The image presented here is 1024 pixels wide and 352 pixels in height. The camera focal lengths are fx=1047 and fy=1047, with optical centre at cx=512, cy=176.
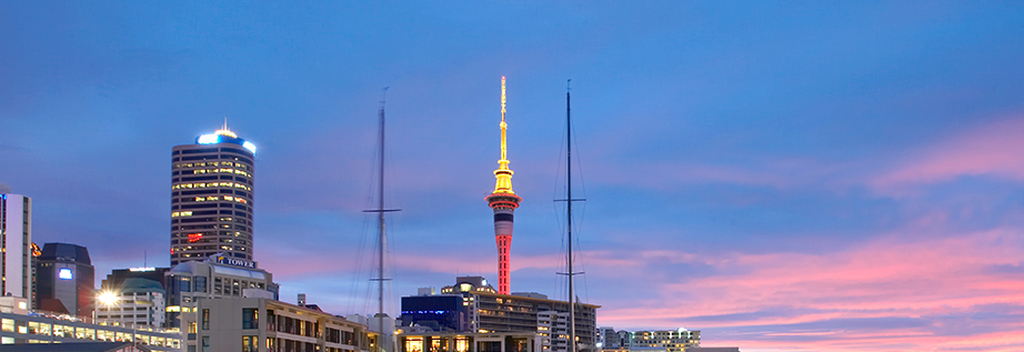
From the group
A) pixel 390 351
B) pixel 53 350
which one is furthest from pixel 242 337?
pixel 390 351

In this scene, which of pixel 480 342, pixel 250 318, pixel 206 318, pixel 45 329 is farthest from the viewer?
pixel 45 329

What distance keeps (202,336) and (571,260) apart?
53.8 m

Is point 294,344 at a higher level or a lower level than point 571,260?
lower

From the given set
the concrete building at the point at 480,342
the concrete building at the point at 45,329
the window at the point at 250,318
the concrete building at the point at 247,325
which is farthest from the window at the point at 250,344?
the concrete building at the point at 480,342

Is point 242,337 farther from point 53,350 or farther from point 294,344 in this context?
point 53,350

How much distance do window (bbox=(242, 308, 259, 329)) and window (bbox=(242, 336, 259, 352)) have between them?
1318mm

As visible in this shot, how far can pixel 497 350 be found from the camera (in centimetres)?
16962

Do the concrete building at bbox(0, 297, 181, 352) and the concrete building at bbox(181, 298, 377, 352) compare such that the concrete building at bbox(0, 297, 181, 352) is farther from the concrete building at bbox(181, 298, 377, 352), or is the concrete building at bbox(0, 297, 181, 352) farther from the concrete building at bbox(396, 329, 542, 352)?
the concrete building at bbox(181, 298, 377, 352)

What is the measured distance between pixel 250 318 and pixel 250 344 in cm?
286

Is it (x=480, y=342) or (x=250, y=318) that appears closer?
(x=250, y=318)

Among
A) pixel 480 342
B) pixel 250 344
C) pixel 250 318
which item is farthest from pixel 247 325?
pixel 480 342

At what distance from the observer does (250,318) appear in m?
117

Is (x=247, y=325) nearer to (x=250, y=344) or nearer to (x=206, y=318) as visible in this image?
(x=250, y=344)

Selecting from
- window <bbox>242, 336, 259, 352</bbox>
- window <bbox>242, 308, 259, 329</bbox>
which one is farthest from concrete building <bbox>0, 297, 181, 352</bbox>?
window <bbox>242, 336, 259, 352</bbox>
